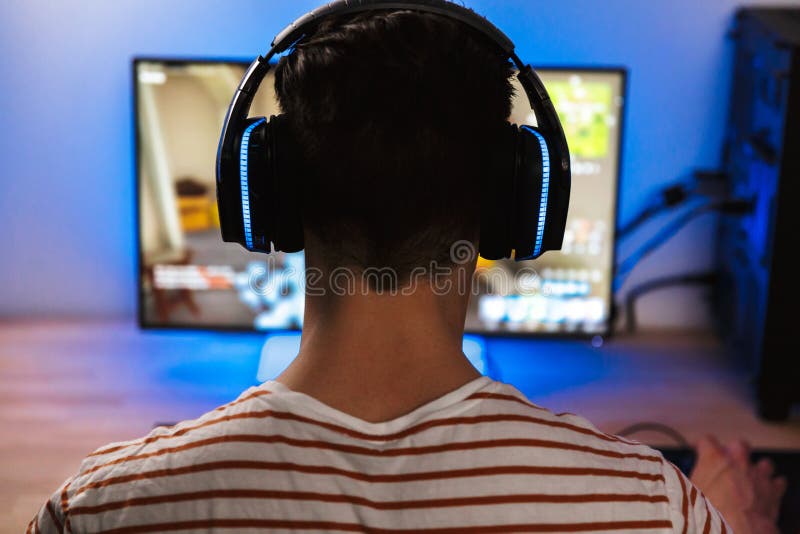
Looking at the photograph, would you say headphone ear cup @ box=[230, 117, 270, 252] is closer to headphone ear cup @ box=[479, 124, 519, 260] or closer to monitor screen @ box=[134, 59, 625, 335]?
headphone ear cup @ box=[479, 124, 519, 260]

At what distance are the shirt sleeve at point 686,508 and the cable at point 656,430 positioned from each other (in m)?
0.72

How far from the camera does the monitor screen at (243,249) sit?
151 cm

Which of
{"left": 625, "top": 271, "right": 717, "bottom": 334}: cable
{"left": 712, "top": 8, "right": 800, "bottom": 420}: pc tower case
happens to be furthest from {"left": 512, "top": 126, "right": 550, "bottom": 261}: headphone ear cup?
{"left": 625, "top": 271, "right": 717, "bottom": 334}: cable

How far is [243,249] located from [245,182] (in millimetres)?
892

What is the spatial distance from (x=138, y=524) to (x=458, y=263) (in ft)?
0.82

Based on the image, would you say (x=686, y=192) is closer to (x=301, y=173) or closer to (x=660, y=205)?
(x=660, y=205)

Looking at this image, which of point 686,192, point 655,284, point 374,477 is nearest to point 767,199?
point 686,192

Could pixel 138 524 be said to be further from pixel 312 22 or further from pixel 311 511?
pixel 312 22

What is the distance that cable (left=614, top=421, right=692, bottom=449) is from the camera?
1.29 meters

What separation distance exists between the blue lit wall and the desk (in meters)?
0.13

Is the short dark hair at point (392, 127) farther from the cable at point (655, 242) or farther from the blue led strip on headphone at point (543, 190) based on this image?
the cable at point (655, 242)

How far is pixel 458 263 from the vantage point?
60 centimetres

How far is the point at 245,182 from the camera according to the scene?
655mm

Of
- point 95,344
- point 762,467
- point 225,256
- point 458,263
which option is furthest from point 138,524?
point 95,344
